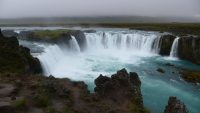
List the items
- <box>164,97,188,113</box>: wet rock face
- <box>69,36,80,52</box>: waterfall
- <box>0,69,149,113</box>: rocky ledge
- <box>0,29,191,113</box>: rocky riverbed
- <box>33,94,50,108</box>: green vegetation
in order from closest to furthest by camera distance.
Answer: <box>0,69,149,113</box>: rocky ledge < <box>0,29,191,113</box>: rocky riverbed < <box>33,94,50,108</box>: green vegetation < <box>164,97,188,113</box>: wet rock face < <box>69,36,80,52</box>: waterfall

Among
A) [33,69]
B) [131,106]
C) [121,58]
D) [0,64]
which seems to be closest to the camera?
[131,106]

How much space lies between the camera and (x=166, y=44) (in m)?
51.3

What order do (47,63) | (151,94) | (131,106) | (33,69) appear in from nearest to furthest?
1. (131,106)
2. (151,94)
3. (33,69)
4. (47,63)

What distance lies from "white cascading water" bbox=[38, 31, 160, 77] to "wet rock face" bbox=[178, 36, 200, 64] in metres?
5.00

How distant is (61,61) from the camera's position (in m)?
41.5

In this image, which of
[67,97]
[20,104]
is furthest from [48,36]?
[20,104]

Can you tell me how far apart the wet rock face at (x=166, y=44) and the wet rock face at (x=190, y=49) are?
2114 mm

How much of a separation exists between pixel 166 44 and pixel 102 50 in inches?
437

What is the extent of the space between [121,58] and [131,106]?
2982cm

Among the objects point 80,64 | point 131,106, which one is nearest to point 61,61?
point 80,64

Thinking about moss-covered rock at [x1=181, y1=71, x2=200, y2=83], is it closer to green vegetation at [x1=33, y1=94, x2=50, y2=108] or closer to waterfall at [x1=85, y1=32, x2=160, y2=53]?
waterfall at [x1=85, y1=32, x2=160, y2=53]

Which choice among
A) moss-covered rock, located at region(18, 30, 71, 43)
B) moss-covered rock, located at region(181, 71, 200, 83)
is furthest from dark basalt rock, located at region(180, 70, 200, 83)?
moss-covered rock, located at region(18, 30, 71, 43)

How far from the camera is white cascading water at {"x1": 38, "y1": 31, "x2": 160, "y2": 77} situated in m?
39.8

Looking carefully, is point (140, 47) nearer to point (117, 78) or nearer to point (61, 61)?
point (61, 61)
